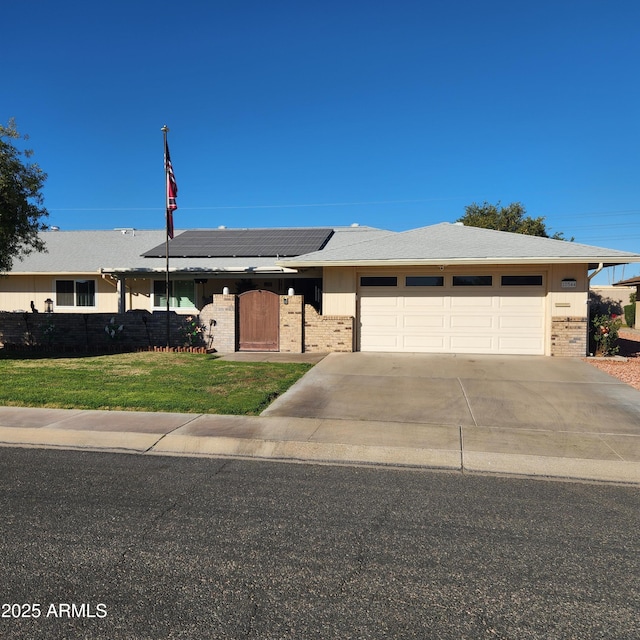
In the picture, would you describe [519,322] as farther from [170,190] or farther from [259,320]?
[170,190]

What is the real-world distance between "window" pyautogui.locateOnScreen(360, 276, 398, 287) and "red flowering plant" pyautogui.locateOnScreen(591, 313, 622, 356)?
6.07m

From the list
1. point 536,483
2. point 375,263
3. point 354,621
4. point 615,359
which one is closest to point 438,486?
point 536,483

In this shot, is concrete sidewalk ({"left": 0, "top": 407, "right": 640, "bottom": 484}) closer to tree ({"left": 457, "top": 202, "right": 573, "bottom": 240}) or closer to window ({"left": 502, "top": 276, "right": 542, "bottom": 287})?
window ({"left": 502, "top": 276, "right": 542, "bottom": 287})

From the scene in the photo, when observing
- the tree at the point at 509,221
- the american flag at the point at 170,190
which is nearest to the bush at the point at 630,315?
the tree at the point at 509,221

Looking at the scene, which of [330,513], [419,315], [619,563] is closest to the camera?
[619,563]

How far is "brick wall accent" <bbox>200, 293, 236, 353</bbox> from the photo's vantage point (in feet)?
52.0

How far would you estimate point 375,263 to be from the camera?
14906 millimetres

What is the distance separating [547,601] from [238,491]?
286 cm

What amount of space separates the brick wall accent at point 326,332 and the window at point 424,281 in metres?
2.12

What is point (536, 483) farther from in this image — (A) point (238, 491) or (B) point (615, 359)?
(B) point (615, 359)

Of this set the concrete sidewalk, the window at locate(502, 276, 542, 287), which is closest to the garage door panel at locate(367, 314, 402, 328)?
the window at locate(502, 276, 542, 287)

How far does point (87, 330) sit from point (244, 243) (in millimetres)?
8234

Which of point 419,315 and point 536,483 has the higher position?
point 419,315

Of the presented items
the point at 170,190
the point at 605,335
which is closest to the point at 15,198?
the point at 170,190
